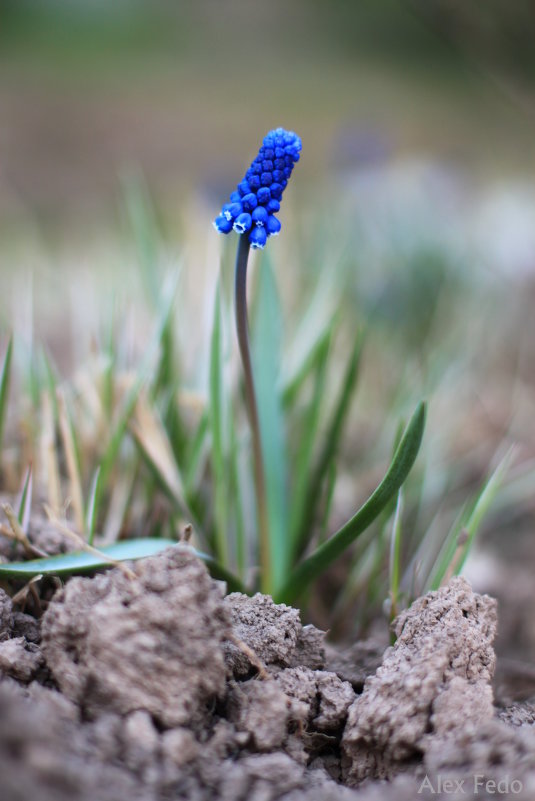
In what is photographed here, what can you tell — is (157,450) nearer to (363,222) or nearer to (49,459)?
(49,459)

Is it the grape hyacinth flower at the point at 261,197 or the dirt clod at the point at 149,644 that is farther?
the grape hyacinth flower at the point at 261,197

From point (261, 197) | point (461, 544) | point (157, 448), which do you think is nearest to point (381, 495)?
point (461, 544)

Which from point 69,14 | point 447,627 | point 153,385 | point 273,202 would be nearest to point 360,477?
point 153,385

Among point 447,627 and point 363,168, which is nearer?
point 447,627

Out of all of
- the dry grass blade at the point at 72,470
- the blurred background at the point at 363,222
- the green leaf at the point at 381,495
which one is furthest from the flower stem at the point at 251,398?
the blurred background at the point at 363,222

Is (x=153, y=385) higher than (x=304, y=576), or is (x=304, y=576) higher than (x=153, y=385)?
(x=153, y=385)

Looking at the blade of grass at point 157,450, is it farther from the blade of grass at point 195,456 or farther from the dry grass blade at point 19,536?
the dry grass blade at point 19,536

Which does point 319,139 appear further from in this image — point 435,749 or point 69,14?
point 435,749
